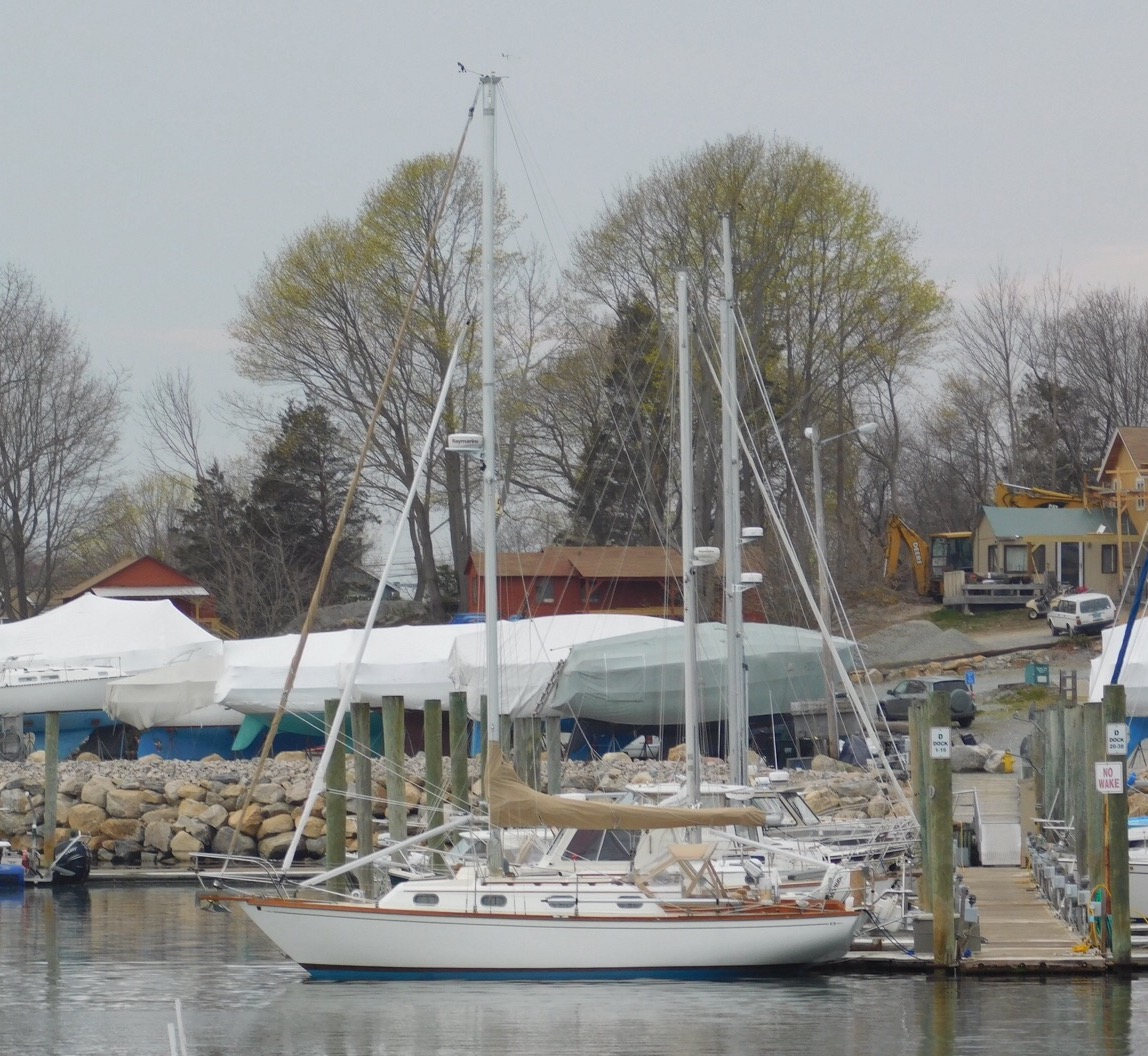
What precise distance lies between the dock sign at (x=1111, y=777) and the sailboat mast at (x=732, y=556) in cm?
760

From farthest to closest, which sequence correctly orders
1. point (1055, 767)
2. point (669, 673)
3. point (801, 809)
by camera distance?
point (669, 673) → point (1055, 767) → point (801, 809)

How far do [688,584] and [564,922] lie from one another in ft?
19.7

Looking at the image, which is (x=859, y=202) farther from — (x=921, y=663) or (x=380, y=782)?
(x=380, y=782)

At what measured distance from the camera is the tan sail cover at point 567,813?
22.0 metres

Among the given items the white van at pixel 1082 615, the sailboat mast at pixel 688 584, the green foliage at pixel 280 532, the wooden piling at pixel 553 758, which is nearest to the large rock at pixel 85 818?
the wooden piling at pixel 553 758

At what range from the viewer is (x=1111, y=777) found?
20.2m

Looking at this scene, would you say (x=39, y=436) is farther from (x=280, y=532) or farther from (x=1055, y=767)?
(x=1055, y=767)

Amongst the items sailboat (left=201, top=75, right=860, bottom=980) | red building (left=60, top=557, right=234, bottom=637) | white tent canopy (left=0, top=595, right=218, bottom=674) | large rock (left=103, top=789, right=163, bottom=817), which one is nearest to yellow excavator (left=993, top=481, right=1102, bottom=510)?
red building (left=60, top=557, right=234, bottom=637)

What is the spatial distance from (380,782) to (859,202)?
34.8m

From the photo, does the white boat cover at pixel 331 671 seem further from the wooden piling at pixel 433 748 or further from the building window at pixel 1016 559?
the building window at pixel 1016 559

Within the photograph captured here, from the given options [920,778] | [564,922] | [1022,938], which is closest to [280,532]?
[920,778]

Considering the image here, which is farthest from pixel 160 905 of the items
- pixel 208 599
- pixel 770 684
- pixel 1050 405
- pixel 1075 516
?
pixel 1050 405

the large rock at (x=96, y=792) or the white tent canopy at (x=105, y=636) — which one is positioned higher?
the white tent canopy at (x=105, y=636)

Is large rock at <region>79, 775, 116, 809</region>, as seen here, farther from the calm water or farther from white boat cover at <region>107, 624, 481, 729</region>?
the calm water
